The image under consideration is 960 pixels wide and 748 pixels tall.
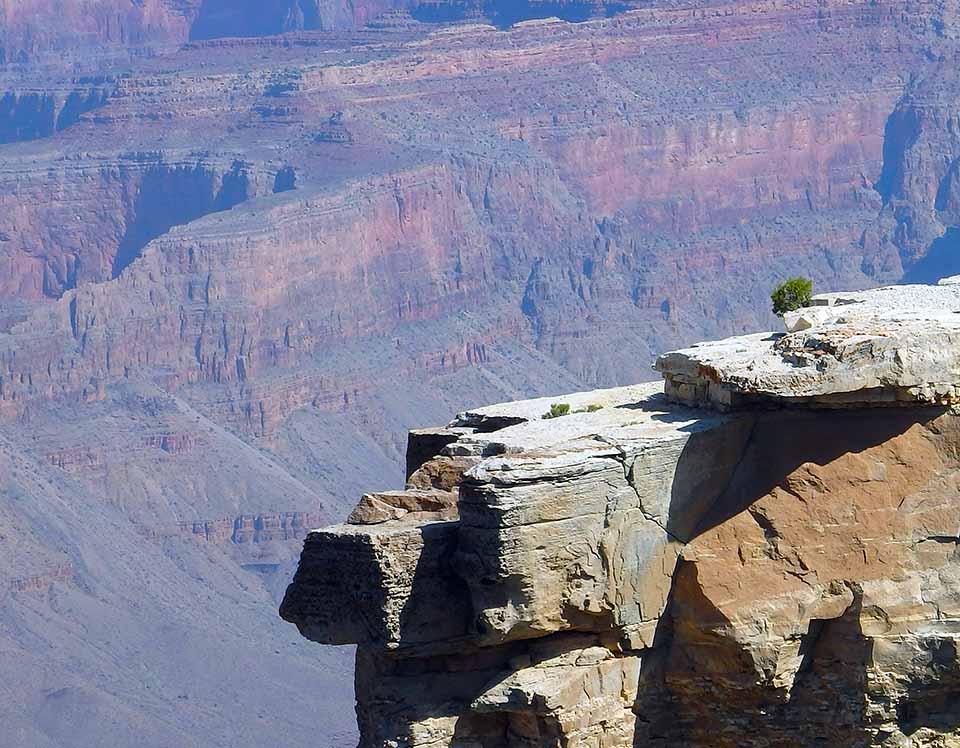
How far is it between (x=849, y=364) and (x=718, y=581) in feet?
9.34

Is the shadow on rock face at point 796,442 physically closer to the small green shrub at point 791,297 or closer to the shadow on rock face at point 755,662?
the shadow on rock face at point 755,662

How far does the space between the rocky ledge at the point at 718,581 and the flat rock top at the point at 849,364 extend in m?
0.03

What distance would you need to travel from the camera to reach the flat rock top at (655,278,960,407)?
27.6 m

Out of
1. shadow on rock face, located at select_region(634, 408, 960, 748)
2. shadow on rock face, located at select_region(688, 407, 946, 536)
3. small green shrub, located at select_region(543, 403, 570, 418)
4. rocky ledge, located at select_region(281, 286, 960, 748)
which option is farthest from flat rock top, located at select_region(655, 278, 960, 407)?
small green shrub, located at select_region(543, 403, 570, 418)

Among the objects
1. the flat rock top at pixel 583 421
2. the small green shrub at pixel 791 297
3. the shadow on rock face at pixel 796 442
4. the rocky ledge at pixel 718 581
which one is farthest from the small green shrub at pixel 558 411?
the small green shrub at pixel 791 297

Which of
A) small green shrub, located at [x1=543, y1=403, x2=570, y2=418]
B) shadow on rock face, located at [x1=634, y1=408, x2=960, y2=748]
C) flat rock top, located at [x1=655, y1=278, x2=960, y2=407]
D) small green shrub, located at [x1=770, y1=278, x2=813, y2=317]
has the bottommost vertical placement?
shadow on rock face, located at [x1=634, y1=408, x2=960, y2=748]

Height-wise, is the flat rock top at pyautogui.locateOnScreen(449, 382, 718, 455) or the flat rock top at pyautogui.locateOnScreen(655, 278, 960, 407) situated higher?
the flat rock top at pyautogui.locateOnScreen(655, 278, 960, 407)

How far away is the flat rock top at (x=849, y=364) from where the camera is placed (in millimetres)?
27625

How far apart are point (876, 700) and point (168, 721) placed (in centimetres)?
12048

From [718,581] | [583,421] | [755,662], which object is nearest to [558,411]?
[583,421]

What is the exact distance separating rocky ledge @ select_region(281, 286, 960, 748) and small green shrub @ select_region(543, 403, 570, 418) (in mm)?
1334

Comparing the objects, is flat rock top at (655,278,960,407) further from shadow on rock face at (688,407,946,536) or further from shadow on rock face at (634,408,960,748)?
shadow on rock face at (634,408,960,748)

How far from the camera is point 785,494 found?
28.5 m

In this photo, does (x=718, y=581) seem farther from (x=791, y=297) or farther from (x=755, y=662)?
(x=791, y=297)
